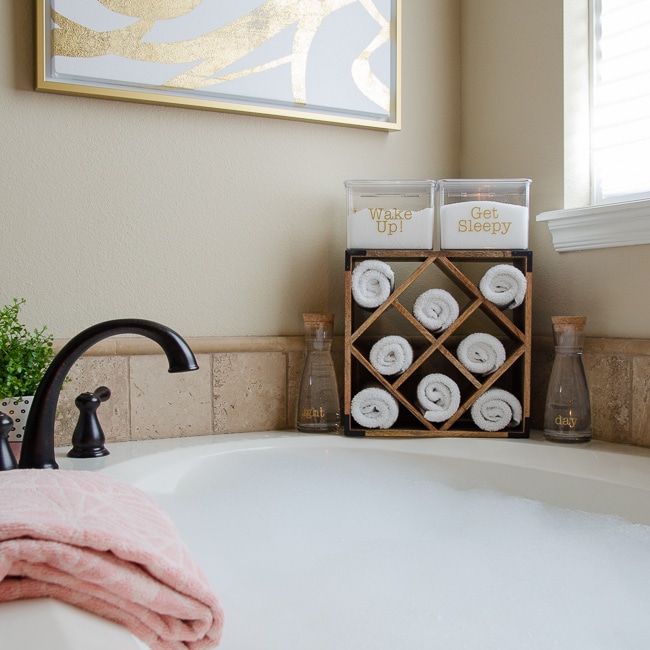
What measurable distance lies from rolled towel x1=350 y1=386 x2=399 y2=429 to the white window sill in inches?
21.1

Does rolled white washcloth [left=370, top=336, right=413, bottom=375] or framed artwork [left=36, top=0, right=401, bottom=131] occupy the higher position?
framed artwork [left=36, top=0, right=401, bottom=131]

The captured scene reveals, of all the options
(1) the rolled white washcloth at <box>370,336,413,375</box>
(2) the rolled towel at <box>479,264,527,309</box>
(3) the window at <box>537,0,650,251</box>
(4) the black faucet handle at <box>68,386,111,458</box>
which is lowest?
(4) the black faucet handle at <box>68,386,111,458</box>

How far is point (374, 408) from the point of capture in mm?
1620

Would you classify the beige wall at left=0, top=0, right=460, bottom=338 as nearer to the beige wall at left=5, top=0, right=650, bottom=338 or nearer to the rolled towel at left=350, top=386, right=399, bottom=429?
the beige wall at left=5, top=0, right=650, bottom=338

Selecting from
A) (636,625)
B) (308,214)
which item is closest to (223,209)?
(308,214)

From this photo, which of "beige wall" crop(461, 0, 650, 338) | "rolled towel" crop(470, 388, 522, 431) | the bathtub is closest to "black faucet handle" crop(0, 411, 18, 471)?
the bathtub

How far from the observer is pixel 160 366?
162 centimetres

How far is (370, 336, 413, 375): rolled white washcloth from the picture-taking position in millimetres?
1606

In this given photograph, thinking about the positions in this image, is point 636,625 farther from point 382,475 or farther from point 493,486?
point 382,475

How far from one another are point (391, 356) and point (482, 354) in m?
0.20

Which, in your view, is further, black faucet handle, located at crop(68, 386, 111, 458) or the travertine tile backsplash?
the travertine tile backsplash

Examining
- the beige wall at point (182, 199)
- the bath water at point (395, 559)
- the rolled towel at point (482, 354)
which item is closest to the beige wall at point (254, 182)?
the beige wall at point (182, 199)

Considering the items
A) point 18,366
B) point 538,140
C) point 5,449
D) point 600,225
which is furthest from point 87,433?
point 538,140

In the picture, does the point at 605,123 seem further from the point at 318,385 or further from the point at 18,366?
the point at 18,366
